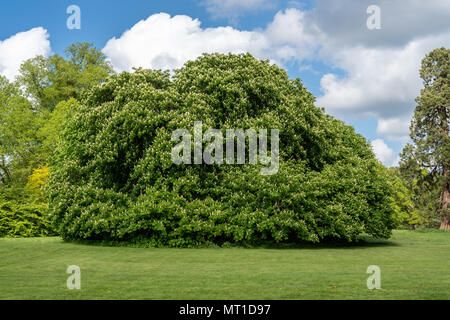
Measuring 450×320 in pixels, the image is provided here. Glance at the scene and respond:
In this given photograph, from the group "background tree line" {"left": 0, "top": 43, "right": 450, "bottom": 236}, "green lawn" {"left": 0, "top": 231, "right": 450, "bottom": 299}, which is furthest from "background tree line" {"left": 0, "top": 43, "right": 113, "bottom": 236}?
"green lawn" {"left": 0, "top": 231, "right": 450, "bottom": 299}

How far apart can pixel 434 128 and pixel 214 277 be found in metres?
46.2

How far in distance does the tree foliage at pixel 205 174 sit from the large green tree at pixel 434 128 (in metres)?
27.6

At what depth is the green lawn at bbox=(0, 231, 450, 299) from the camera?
29.1 ft

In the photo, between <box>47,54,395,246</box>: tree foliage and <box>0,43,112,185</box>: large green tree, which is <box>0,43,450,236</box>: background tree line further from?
<box>47,54,395,246</box>: tree foliage

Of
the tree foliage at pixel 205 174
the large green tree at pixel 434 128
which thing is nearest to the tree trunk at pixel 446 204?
the large green tree at pixel 434 128

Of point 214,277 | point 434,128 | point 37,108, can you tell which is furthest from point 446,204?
point 37,108

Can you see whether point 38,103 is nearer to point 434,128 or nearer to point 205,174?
point 205,174

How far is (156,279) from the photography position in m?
10.6

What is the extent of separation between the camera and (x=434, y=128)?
50281 millimetres

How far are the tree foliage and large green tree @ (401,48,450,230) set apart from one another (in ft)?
90.4

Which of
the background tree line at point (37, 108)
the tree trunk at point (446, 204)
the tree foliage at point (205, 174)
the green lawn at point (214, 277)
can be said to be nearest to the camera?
the green lawn at point (214, 277)

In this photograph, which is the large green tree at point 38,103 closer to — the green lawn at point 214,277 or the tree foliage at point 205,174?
the tree foliage at point 205,174

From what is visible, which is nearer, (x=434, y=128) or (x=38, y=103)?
(x=434, y=128)

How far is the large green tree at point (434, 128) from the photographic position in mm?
49219
